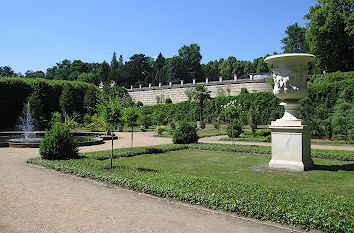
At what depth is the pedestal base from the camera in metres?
7.20

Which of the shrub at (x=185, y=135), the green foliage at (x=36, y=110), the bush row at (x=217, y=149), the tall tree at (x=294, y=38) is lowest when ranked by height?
the bush row at (x=217, y=149)

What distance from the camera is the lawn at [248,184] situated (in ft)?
12.5

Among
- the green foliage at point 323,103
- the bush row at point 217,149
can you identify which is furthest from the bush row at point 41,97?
the green foliage at point 323,103

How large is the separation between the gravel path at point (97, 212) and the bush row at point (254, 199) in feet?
0.50

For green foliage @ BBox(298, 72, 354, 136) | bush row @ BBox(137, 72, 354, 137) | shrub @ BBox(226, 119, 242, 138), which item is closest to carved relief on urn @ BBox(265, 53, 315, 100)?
bush row @ BBox(137, 72, 354, 137)

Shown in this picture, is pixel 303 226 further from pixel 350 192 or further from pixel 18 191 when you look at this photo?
pixel 18 191

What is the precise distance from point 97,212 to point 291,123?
17.3 ft

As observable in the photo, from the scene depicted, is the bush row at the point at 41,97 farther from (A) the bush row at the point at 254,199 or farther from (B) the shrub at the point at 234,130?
(A) the bush row at the point at 254,199

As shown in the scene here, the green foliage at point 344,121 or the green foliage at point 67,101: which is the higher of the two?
the green foliage at point 67,101

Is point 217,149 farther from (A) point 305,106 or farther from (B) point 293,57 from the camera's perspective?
(A) point 305,106

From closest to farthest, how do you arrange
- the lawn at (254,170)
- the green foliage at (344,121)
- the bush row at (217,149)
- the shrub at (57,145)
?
1. the lawn at (254,170)
2. the shrub at (57,145)
3. the bush row at (217,149)
4. the green foliage at (344,121)

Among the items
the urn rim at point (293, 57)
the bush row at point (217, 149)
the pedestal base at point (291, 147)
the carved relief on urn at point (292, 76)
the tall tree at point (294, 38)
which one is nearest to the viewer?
the pedestal base at point (291, 147)

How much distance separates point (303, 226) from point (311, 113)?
16.5m

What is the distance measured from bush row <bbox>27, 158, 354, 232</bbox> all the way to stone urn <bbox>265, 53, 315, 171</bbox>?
2562mm
